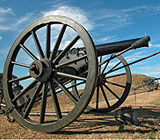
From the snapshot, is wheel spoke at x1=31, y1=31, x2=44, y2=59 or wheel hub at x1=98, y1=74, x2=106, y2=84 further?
wheel hub at x1=98, y1=74, x2=106, y2=84

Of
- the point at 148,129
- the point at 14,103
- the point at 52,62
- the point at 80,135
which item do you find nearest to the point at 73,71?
the point at 52,62

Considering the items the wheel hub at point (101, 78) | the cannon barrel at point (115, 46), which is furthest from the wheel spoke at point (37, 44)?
the wheel hub at point (101, 78)

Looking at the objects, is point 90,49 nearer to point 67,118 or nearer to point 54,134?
point 67,118

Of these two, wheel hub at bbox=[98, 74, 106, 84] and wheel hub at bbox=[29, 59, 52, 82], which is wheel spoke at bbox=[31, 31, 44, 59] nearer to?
wheel hub at bbox=[29, 59, 52, 82]

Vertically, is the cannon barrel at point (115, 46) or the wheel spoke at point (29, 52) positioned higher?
the cannon barrel at point (115, 46)

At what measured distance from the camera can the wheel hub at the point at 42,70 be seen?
373cm

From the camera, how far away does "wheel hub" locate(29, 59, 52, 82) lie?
3.73 metres

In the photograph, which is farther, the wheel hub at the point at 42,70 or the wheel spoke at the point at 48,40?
the wheel spoke at the point at 48,40

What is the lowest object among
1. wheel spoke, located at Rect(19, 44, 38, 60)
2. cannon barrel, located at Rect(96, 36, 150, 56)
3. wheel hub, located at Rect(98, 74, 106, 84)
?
wheel hub, located at Rect(98, 74, 106, 84)

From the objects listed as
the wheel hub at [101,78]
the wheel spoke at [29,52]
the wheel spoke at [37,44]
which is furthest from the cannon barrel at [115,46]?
the wheel spoke at [29,52]

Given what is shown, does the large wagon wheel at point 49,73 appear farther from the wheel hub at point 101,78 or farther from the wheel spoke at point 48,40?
the wheel hub at point 101,78

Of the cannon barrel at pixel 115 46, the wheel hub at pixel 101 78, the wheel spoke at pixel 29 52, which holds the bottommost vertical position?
the wheel hub at pixel 101 78

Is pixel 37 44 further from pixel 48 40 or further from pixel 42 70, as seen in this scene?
pixel 42 70

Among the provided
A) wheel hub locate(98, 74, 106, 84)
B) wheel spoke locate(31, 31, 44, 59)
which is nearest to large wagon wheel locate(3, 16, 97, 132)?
wheel spoke locate(31, 31, 44, 59)
